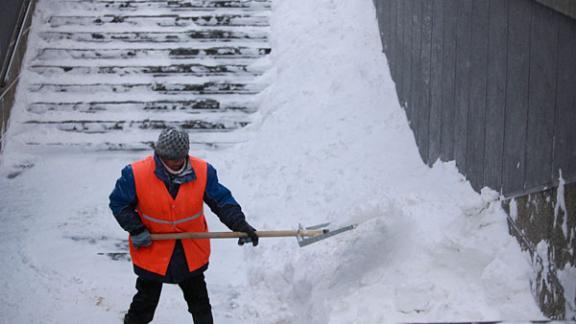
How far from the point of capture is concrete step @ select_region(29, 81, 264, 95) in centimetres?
1012

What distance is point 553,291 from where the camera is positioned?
4562 millimetres

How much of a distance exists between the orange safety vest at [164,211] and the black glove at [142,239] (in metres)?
0.08

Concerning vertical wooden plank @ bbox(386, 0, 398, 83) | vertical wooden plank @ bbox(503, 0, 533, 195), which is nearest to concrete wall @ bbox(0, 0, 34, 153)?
vertical wooden plank @ bbox(386, 0, 398, 83)

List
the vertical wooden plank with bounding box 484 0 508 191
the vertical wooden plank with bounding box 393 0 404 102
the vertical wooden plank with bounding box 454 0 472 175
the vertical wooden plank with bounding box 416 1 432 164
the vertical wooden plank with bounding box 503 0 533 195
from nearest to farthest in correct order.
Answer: the vertical wooden plank with bounding box 503 0 533 195 → the vertical wooden plank with bounding box 484 0 508 191 → the vertical wooden plank with bounding box 454 0 472 175 → the vertical wooden plank with bounding box 416 1 432 164 → the vertical wooden plank with bounding box 393 0 404 102

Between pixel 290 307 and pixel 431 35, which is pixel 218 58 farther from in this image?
pixel 290 307

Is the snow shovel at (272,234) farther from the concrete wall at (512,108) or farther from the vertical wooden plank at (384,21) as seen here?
the vertical wooden plank at (384,21)

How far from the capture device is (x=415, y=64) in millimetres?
8211

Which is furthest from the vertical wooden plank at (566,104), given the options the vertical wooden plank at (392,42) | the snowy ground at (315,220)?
the vertical wooden plank at (392,42)

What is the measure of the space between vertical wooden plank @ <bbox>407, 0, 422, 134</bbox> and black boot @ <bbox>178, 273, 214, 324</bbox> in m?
3.38

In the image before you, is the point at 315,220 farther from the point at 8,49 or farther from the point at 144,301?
the point at 8,49

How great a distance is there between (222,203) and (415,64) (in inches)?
139

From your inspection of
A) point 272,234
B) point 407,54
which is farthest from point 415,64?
point 272,234

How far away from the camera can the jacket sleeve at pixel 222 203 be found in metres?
5.30

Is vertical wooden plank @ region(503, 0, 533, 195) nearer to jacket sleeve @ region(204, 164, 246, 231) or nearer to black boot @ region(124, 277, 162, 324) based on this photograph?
jacket sleeve @ region(204, 164, 246, 231)
